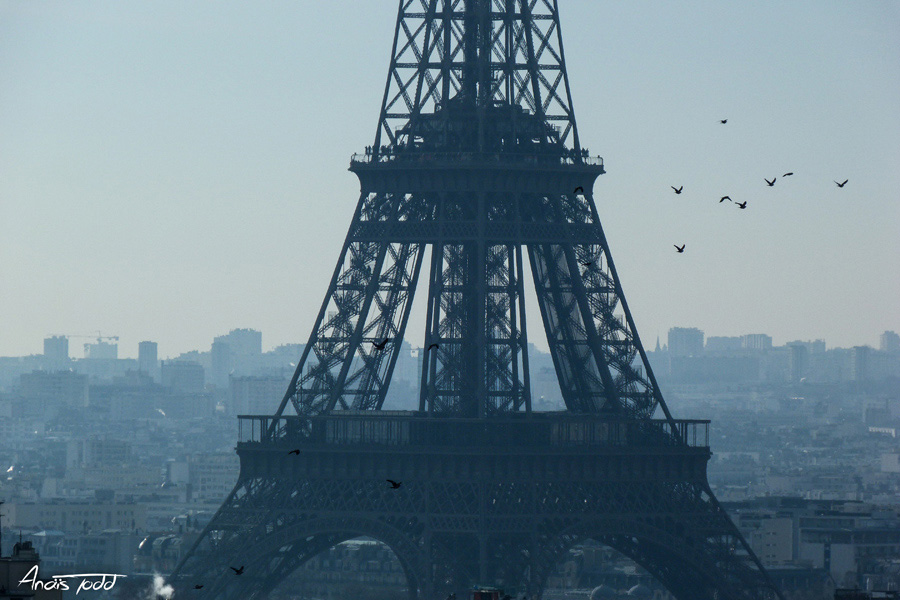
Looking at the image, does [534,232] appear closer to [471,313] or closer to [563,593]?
[471,313]

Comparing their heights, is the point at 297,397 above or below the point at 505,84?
below

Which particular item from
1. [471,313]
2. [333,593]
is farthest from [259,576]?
[333,593]

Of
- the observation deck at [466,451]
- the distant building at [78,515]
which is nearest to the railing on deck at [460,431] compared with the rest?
the observation deck at [466,451]

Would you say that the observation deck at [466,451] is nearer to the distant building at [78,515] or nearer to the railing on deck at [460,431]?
the railing on deck at [460,431]

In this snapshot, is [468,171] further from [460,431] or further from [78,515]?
[78,515]

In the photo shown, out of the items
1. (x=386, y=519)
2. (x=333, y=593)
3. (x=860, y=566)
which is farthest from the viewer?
(x=860, y=566)

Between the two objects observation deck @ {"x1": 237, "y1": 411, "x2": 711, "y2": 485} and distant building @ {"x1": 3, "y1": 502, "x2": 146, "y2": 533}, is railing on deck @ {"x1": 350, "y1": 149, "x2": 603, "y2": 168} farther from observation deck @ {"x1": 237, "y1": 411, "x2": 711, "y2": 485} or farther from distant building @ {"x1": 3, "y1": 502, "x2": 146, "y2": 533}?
distant building @ {"x1": 3, "y1": 502, "x2": 146, "y2": 533}

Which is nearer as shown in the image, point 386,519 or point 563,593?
point 386,519
